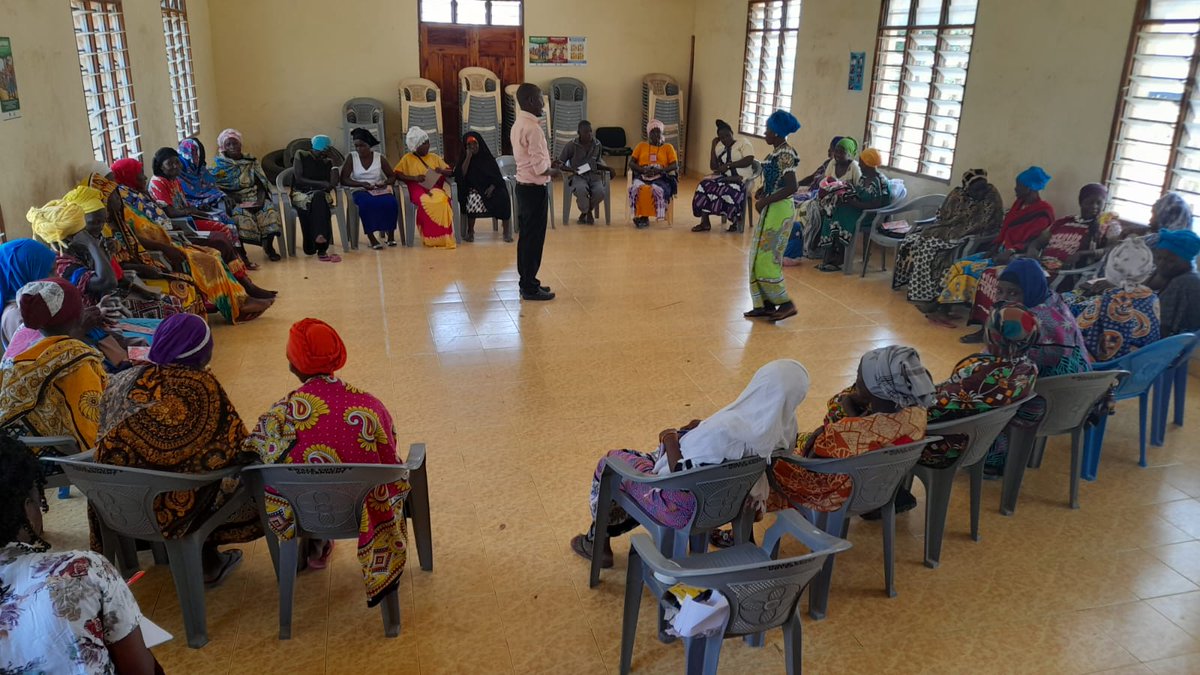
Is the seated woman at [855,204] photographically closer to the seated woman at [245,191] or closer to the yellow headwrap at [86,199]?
the seated woman at [245,191]

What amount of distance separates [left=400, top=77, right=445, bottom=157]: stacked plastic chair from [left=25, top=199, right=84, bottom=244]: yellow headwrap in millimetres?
6874

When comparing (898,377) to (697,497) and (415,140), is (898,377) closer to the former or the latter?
(697,497)

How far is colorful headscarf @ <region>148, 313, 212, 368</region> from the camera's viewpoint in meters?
2.44

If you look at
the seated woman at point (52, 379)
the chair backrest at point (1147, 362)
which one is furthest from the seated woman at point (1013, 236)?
the seated woman at point (52, 379)

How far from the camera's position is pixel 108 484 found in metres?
2.34

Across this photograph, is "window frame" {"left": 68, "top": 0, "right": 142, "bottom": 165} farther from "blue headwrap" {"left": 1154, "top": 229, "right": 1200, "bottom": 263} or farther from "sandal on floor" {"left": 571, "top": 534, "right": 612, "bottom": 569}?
"blue headwrap" {"left": 1154, "top": 229, "right": 1200, "bottom": 263}

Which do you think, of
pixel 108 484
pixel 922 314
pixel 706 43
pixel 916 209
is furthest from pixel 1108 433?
pixel 706 43

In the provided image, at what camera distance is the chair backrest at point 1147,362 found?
11.9 ft

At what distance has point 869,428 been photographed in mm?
2646

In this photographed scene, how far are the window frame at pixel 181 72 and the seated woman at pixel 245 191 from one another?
1.46 metres

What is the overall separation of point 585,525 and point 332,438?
121 centimetres

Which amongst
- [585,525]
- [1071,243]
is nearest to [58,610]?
[585,525]

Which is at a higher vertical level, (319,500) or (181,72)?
(181,72)

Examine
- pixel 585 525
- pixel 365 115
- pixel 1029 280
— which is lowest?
pixel 585 525
